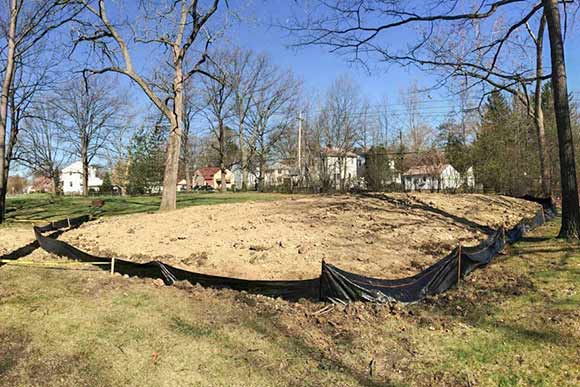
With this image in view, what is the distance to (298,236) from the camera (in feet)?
24.8

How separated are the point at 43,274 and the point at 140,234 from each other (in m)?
2.70

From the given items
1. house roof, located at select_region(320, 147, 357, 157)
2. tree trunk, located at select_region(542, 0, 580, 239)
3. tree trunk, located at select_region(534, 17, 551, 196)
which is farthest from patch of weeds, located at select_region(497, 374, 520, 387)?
house roof, located at select_region(320, 147, 357, 157)

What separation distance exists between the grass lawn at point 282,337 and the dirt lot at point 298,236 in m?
1.29

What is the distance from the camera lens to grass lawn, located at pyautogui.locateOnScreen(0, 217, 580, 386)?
3.36m

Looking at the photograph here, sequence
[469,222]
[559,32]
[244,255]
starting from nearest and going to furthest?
[244,255] → [559,32] → [469,222]

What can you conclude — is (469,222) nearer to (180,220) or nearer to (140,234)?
(180,220)

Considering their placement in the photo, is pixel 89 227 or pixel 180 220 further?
pixel 89 227

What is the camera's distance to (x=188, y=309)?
477 cm

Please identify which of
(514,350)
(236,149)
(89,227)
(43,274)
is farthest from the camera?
(236,149)

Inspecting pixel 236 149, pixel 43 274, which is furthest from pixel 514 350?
pixel 236 149

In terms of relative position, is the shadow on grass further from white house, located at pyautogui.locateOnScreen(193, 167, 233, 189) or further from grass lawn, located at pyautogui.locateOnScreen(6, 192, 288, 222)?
white house, located at pyautogui.locateOnScreen(193, 167, 233, 189)

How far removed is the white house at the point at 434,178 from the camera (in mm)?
26702

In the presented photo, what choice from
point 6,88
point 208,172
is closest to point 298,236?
point 6,88

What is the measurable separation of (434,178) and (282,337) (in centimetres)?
2804
